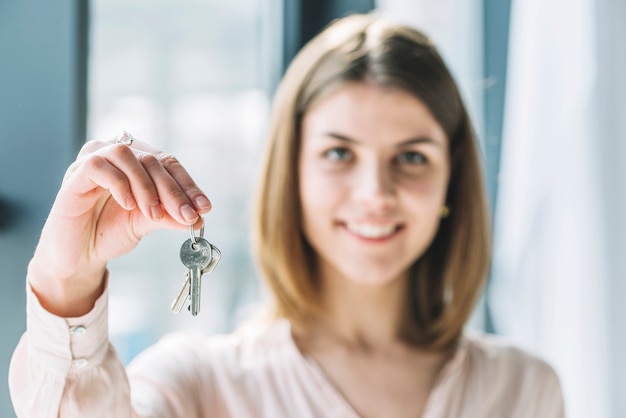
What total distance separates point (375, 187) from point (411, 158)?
75 mm

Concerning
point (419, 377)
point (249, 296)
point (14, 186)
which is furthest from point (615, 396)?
point (14, 186)

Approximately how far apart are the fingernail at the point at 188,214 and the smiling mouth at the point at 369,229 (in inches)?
18.9

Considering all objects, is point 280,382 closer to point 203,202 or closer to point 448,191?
point 448,191

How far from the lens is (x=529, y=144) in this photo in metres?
1.37

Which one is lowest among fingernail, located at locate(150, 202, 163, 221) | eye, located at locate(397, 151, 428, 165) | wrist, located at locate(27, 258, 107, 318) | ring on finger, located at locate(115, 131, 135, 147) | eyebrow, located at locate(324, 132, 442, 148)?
wrist, located at locate(27, 258, 107, 318)

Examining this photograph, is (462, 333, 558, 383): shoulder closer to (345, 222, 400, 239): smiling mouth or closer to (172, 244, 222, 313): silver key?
(345, 222, 400, 239): smiling mouth

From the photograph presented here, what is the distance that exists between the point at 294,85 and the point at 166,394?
42cm

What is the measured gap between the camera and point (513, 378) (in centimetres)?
101

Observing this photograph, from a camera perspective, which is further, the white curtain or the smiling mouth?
the white curtain

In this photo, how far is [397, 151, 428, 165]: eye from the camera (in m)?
0.95

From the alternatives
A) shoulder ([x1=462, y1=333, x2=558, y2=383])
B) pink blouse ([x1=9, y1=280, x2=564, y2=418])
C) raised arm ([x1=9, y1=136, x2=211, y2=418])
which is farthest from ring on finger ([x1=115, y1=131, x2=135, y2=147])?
shoulder ([x1=462, y1=333, x2=558, y2=383])

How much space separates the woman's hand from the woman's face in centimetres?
42

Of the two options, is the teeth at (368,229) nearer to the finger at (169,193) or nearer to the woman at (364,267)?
the woman at (364,267)

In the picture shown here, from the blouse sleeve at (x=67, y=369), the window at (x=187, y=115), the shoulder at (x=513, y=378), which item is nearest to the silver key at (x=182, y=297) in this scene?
the blouse sleeve at (x=67, y=369)
